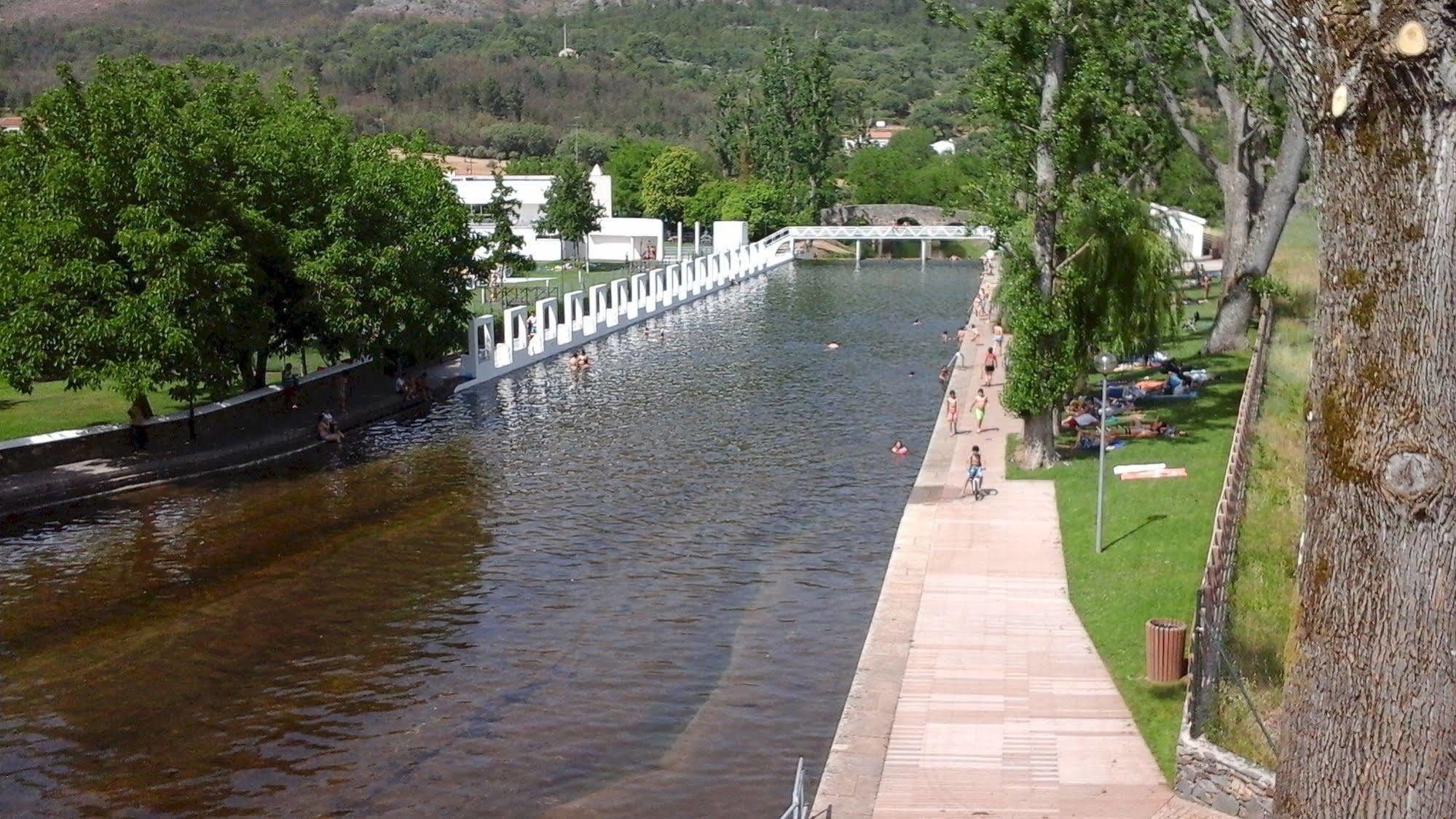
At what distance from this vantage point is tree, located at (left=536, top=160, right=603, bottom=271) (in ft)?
274

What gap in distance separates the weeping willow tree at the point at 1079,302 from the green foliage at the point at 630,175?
269 feet

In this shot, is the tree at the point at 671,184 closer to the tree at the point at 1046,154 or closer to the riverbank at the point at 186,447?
the riverbank at the point at 186,447

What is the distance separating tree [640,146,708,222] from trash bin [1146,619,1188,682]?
303ft

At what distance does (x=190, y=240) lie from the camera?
30109 mm

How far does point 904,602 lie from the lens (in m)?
20.1

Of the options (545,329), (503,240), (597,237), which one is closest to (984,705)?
(545,329)

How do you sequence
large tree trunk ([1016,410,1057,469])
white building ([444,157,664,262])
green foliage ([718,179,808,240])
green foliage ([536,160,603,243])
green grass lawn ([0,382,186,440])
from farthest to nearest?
green foliage ([718,179,808,240]) < white building ([444,157,664,262]) < green foliage ([536,160,603,243]) < green grass lawn ([0,382,186,440]) < large tree trunk ([1016,410,1057,469])

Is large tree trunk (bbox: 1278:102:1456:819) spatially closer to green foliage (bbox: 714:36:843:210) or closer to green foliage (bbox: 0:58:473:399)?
green foliage (bbox: 0:58:473:399)

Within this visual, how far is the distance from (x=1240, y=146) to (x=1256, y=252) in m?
3.10

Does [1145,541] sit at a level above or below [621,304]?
below

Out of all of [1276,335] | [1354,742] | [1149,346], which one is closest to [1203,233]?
[1276,335]

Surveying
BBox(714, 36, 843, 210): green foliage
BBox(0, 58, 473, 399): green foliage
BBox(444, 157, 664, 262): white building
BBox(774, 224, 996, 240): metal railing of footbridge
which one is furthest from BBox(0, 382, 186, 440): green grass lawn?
BBox(714, 36, 843, 210): green foliage

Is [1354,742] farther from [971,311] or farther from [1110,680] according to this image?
[971,311]

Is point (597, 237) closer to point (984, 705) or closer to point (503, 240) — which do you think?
point (503, 240)
